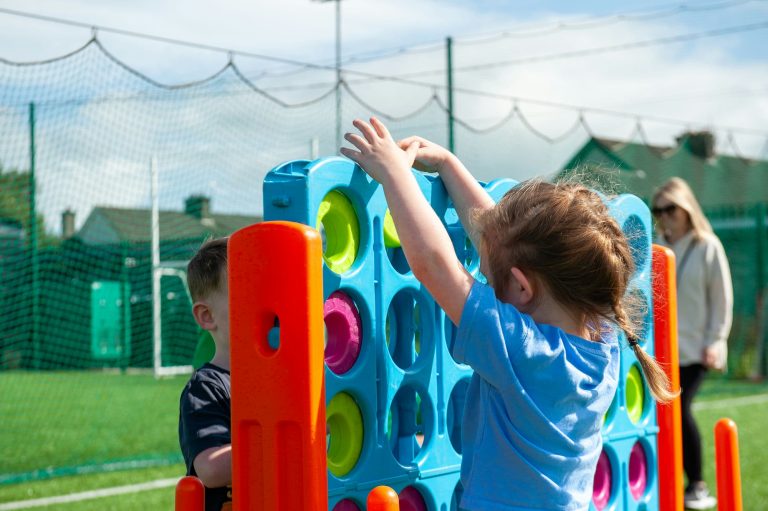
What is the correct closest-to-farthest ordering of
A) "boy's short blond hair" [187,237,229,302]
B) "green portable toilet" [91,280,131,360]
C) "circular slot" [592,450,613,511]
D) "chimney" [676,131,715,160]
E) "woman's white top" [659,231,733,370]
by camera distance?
"boy's short blond hair" [187,237,229,302] < "circular slot" [592,450,613,511] < "woman's white top" [659,231,733,370] < "green portable toilet" [91,280,131,360] < "chimney" [676,131,715,160]

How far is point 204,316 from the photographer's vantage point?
243 cm

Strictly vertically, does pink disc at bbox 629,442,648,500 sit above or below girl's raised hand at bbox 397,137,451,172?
below

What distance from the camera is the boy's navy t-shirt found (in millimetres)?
2168

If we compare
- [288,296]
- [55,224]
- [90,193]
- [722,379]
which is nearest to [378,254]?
[288,296]

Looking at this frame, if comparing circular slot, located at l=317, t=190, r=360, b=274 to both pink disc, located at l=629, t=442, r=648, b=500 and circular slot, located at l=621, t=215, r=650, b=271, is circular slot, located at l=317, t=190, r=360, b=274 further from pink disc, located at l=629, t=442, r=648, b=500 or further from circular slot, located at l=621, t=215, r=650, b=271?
pink disc, located at l=629, t=442, r=648, b=500

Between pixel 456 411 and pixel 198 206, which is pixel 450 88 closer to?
pixel 198 206

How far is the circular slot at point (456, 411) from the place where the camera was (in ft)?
7.86

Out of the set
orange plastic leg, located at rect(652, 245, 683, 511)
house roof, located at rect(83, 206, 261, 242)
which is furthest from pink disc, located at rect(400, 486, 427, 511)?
house roof, located at rect(83, 206, 261, 242)

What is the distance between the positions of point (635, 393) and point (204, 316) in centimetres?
140

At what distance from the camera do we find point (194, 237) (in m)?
12.0

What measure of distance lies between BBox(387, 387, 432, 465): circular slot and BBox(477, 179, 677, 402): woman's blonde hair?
417 millimetres

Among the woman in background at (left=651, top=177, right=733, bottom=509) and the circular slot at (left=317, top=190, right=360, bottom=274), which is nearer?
the circular slot at (left=317, top=190, right=360, bottom=274)

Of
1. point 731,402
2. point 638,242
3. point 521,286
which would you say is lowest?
point 731,402

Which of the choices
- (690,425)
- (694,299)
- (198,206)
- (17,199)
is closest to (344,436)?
(690,425)
